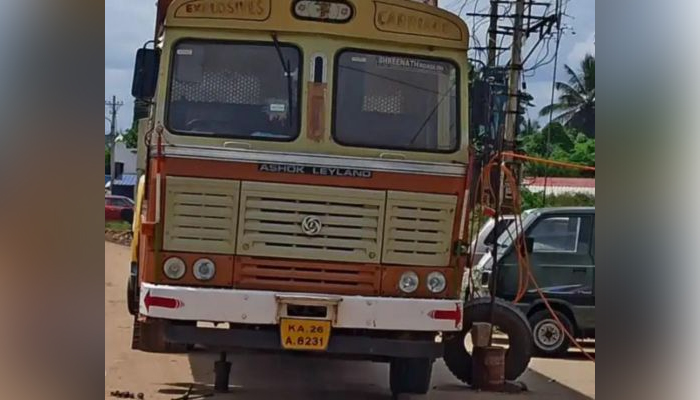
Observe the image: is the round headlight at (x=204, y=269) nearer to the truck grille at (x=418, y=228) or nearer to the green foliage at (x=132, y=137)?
the truck grille at (x=418, y=228)

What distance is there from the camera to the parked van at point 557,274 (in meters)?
9.51

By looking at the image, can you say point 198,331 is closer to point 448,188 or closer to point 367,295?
point 367,295

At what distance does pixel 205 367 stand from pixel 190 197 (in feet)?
7.36

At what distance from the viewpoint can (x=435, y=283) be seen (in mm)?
6289

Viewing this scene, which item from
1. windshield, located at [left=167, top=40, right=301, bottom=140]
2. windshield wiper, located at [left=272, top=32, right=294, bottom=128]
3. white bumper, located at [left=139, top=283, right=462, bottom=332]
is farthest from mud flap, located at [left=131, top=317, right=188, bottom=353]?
windshield wiper, located at [left=272, top=32, right=294, bottom=128]

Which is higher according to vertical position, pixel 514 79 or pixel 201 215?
pixel 514 79

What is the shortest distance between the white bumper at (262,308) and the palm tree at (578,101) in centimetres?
158

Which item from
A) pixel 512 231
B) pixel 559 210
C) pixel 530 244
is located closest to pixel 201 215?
pixel 512 231

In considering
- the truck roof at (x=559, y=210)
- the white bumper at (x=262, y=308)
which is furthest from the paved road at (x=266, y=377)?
the truck roof at (x=559, y=210)

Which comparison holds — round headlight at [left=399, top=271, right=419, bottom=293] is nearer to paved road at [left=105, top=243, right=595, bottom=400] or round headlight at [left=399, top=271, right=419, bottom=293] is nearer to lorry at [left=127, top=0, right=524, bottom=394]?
lorry at [left=127, top=0, right=524, bottom=394]

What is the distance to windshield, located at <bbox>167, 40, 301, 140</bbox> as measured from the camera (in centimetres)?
619

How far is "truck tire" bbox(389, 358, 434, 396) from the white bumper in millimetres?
985

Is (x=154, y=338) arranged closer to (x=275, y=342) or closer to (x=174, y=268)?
(x=174, y=268)

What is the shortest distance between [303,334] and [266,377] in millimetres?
1903
